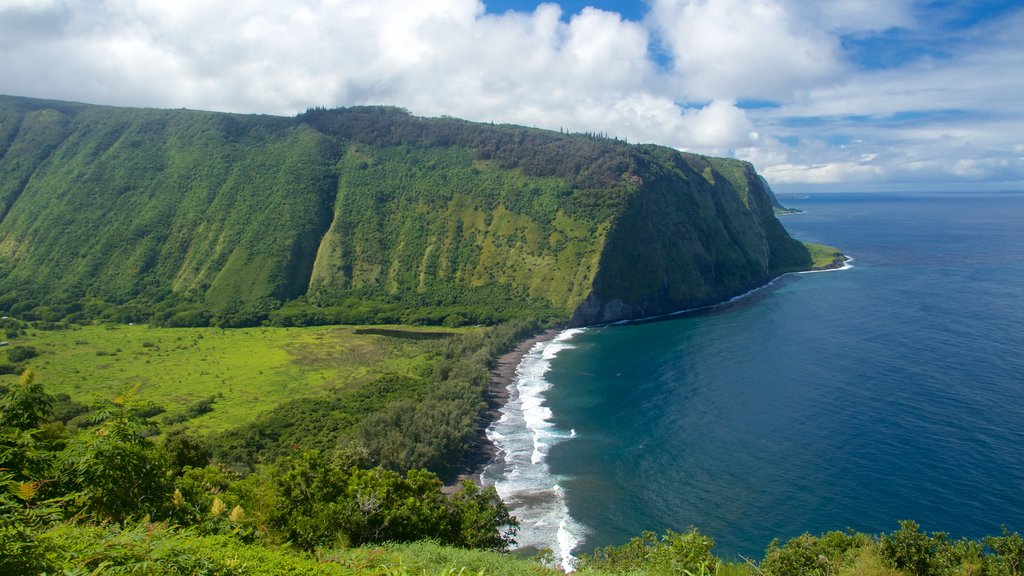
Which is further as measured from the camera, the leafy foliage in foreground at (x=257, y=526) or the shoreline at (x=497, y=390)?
the shoreline at (x=497, y=390)

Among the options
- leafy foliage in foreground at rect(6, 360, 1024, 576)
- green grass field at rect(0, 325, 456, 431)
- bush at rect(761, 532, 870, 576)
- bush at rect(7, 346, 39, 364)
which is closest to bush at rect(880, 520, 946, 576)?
leafy foliage in foreground at rect(6, 360, 1024, 576)

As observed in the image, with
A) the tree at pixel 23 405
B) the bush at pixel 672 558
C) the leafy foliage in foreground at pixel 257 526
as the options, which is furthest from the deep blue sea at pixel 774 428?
the tree at pixel 23 405

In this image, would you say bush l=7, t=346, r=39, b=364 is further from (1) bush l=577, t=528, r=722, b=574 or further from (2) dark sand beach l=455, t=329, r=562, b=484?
(1) bush l=577, t=528, r=722, b=574

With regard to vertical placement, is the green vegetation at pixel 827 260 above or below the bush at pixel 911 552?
above

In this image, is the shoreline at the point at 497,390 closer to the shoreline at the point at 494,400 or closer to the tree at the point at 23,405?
the shoreline at the point at 494,400


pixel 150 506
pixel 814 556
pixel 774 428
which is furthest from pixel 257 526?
pixel 774 428

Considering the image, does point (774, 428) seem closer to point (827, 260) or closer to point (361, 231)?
point (361, 231)
